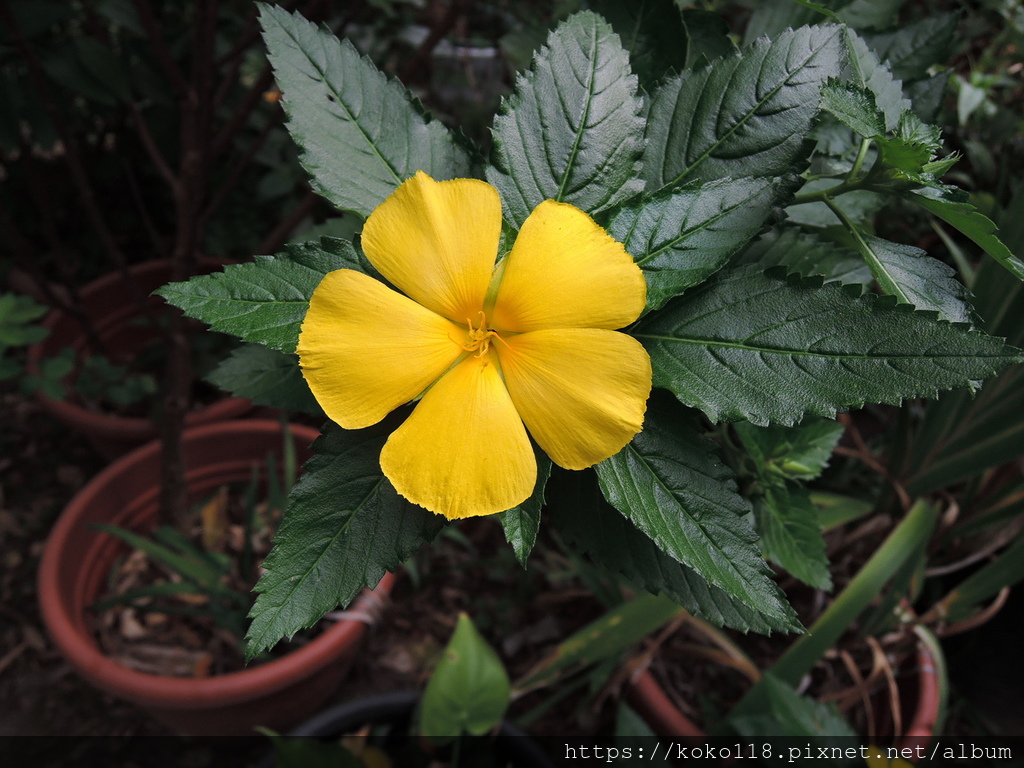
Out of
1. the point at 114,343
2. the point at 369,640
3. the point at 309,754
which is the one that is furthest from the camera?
the point at 114,343

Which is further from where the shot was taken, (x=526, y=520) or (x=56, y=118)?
(x=56, y=118)

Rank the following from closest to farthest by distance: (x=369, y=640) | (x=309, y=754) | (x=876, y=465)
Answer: (x=309, y=754)
(x=876, y=465)
(x=369, y=640)

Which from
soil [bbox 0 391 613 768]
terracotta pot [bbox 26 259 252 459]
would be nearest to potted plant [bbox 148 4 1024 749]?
soil [bbox 0 391 613 768]

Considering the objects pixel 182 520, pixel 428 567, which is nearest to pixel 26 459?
pixel 182 520

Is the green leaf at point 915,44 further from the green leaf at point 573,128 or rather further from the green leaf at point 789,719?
the green leaf at point 789,719

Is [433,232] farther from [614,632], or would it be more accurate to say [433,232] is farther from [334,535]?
[614,632]

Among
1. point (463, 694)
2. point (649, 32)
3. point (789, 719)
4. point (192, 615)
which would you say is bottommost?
point (192, 615)

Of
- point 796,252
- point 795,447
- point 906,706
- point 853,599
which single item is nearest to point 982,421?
point 853,599
